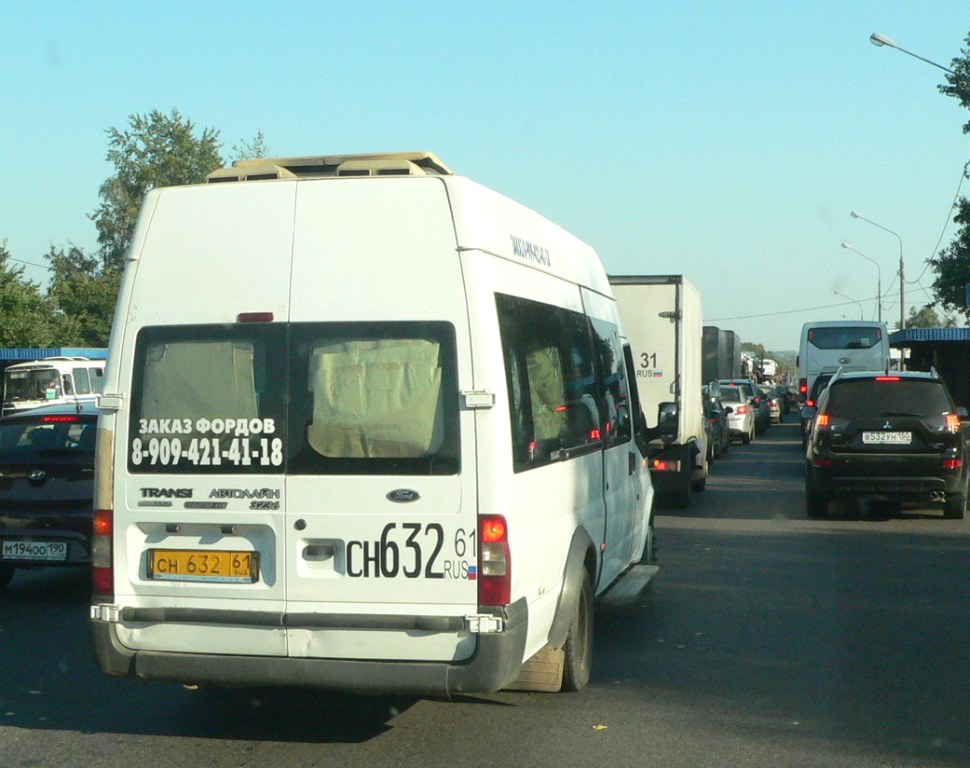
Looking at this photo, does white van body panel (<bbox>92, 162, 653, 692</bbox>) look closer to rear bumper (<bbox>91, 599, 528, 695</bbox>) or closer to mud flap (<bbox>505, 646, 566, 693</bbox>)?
rear bumper (<bbox>91, 599, 528, 695</bbox>)

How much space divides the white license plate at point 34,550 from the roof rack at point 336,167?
4.41m

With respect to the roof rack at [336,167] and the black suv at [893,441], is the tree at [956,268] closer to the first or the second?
the black suv at [893,441]

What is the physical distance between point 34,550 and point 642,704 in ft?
17.0

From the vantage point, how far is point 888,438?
49.4 ft

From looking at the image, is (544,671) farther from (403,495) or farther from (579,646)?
(403,495)

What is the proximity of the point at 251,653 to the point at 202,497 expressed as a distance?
2.36 feet

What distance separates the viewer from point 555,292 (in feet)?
23.4

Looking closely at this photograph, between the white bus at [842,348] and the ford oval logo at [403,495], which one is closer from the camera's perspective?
the ford oval logo at [403,495]

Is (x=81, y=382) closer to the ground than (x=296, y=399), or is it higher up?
higher up

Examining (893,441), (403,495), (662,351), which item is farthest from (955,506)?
(403,495)

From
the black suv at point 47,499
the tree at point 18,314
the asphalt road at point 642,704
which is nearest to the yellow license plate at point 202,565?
the asphalt road at point 642,704

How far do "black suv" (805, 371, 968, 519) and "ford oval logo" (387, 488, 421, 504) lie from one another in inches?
414

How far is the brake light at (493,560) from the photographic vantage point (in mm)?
5598

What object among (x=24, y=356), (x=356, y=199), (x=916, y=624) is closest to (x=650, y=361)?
(x=916, y=624)
